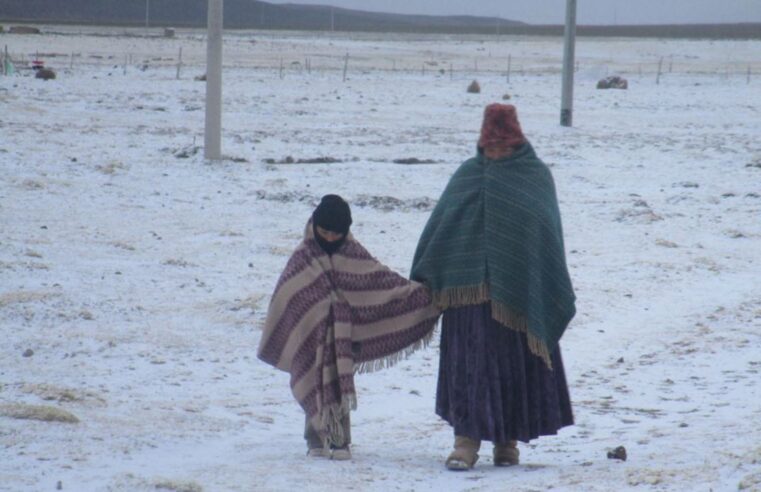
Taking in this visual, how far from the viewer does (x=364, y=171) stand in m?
16.8

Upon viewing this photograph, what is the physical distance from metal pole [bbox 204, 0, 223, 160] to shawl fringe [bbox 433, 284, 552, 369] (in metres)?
11.0

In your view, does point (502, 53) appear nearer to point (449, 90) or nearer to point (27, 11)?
point (449, 90)

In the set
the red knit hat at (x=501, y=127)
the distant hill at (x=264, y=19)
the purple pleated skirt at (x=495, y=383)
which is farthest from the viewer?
the distant hill at (x=264, y=19)

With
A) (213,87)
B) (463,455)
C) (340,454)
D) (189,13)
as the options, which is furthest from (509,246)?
(189,13)

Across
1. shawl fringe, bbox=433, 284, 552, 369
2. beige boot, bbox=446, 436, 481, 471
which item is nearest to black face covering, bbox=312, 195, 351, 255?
shawl fringe, bbox=433, 284, 552, 369

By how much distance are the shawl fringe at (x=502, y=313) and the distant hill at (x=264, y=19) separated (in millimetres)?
76646

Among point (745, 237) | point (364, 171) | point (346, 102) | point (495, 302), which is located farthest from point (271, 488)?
point (346, 102)

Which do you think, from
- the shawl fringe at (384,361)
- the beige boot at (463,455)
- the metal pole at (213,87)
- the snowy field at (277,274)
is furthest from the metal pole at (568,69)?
the beige boot at (463,455)

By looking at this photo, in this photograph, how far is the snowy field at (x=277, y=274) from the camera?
6.21 m

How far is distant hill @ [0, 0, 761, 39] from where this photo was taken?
8894cm

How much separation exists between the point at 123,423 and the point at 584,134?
633 inches

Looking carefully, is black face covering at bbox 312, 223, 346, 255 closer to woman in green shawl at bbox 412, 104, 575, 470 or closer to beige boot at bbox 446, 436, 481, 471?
woman in green shawl at bbox 412, 104, 575, 470

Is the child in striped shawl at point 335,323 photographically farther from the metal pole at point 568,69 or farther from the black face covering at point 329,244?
the metal pole at point 568,69

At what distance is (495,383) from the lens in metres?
6.30
